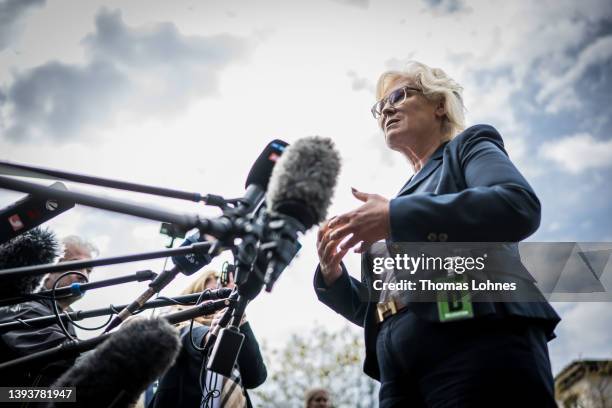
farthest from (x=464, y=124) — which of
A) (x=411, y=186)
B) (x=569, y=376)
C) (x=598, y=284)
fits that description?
(x=569, y=376)

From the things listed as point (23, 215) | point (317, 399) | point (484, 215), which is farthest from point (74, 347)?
point (317, 399)

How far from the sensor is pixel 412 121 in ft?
9.42

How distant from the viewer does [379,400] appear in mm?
2121

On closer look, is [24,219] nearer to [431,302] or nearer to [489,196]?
[431,302]

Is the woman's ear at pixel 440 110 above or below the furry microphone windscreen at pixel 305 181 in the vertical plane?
above

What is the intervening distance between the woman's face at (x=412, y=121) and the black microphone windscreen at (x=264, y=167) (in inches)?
54.7

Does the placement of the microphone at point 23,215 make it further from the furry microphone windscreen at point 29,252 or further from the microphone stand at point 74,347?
the furry microphone windscreen at point 29,252

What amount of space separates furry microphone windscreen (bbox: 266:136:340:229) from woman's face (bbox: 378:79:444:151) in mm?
1479

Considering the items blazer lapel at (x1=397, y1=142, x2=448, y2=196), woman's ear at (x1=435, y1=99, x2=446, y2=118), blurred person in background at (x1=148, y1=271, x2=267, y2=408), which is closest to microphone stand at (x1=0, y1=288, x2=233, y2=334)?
blurred person in background at (x1=148, y1=271, x2=267, y2=408)

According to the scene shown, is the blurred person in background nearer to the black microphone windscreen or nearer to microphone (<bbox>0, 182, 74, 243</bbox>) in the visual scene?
microphone (<bbox>0, 182, 74, 243</bbox>)

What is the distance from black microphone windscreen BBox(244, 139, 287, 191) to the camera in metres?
1.68

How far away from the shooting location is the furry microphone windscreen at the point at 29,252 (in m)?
3.07

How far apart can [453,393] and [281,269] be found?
89cm

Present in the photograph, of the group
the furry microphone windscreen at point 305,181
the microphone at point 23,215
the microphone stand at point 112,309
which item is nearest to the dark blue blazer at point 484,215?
the furry microphone windscreen at point 305,181
